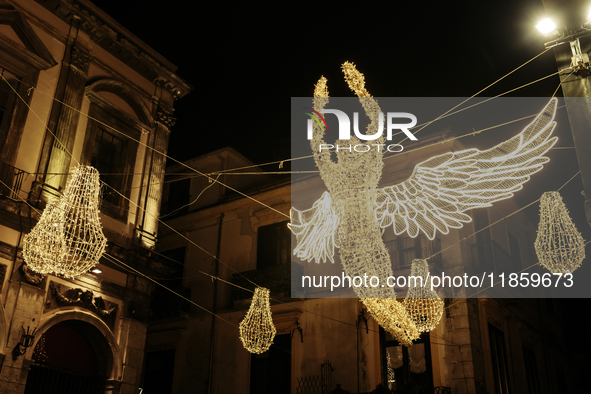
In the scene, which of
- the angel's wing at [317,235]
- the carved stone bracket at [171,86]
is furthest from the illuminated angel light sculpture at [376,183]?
the carved stone bracket at [171,86]

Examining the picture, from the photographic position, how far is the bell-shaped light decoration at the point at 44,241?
815 centimetres

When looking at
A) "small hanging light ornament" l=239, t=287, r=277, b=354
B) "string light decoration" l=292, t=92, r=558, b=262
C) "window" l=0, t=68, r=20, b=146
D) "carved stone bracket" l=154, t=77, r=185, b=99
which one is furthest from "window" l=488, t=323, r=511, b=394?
"window" l=0, t=68, r=20, b=146

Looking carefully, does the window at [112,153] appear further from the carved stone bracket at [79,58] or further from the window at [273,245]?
the window at [273,245]

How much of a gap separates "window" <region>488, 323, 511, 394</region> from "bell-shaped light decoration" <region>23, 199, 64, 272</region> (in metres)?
10.4

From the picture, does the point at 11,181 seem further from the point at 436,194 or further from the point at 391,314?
the point at 436,194

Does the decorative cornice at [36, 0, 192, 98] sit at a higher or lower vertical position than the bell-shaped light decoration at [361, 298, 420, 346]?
higher

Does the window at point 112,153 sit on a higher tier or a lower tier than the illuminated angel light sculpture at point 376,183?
higher

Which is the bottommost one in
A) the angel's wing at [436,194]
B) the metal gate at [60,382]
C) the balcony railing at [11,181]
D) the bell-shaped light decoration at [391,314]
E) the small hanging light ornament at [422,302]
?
the metal gate at [60,382]

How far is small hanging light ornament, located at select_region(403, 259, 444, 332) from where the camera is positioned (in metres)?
10.8

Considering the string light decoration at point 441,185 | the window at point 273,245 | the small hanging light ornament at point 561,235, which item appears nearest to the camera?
the string light decoration at point 441,185

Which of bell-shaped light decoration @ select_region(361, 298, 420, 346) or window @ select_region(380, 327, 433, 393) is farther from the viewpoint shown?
window @ select_region(380, 327, 433, 393)

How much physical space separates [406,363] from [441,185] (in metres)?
4.41

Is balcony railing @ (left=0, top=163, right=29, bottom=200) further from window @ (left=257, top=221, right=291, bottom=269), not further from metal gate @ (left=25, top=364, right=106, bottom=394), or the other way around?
window @ (left=257, top=221, right=291, bottom=269)

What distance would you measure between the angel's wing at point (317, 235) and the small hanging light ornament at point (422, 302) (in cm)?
348
